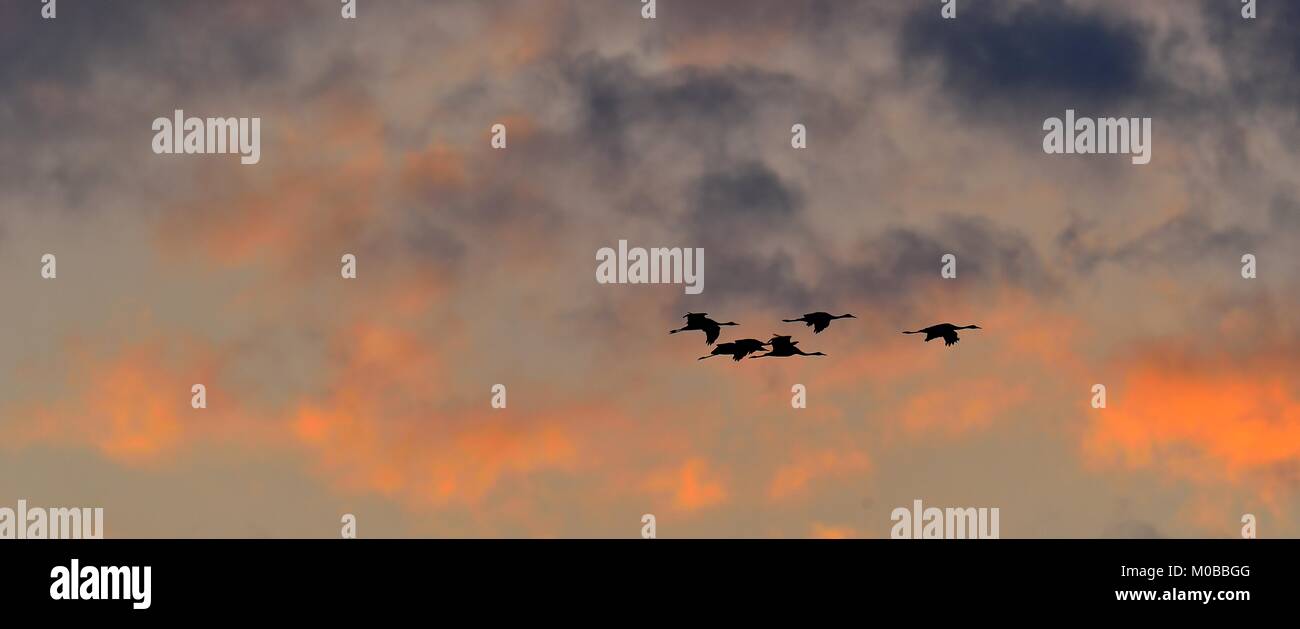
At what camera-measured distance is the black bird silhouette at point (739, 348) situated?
89.3 m

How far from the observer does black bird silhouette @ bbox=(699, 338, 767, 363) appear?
293ft

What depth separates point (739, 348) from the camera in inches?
3546
